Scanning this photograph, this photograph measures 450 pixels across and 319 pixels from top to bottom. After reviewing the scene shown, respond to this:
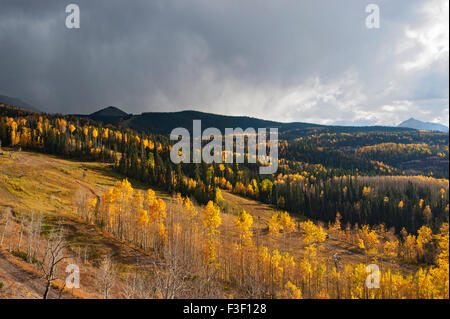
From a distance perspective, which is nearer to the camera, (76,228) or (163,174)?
(76,228)

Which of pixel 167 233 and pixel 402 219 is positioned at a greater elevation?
pixel 167 233

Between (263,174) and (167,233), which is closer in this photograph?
(167,233)

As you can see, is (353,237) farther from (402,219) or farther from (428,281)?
(428,281)

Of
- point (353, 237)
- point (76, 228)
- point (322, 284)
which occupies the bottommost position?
point (353, 237)

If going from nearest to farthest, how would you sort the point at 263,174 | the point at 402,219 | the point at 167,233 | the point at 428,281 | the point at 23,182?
the point at 428,281
the point at 167,233
the point at 23,182
the point at 402,219
the point at 263,174

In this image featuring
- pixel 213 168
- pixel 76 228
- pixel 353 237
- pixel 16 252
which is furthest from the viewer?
pixel 213 168

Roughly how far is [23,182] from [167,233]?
45.4 meters

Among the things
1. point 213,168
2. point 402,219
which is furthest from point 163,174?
point 402,219

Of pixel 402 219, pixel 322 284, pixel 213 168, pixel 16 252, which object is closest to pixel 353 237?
pixel 402 219

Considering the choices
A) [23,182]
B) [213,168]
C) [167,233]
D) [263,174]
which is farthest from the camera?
[263,174]

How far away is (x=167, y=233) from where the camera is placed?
57.1 m
